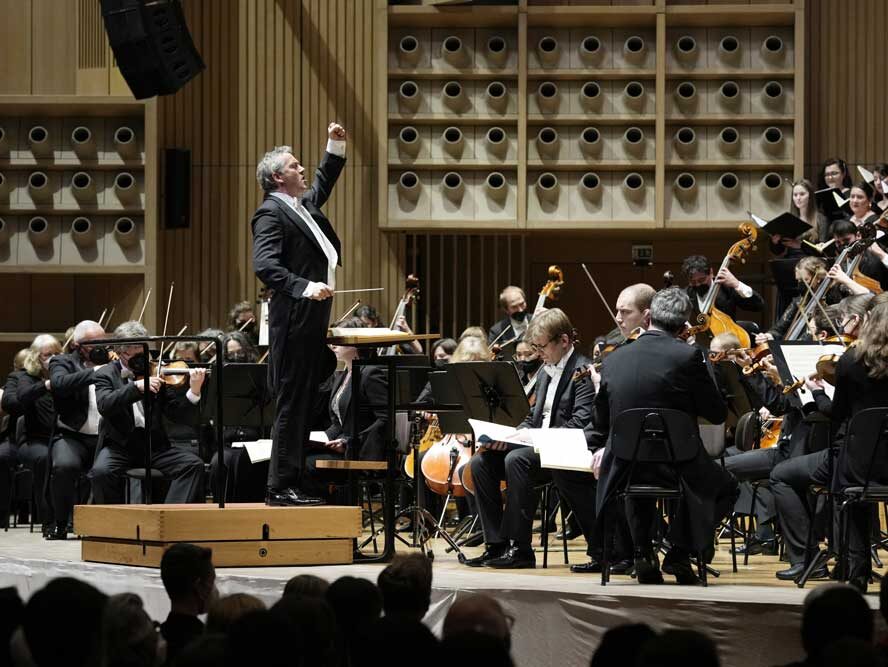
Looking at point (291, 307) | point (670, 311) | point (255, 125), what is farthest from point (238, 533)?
point (255, 125)

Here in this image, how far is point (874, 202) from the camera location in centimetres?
766

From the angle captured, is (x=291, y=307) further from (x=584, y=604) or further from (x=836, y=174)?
(x=836, y=174)

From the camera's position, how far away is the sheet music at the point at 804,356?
16.3 feet

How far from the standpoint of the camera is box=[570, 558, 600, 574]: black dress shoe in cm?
526

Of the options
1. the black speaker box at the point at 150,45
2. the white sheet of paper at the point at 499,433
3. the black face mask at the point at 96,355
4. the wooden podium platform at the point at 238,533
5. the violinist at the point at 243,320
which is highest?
the black speaker box at the point at 150,45

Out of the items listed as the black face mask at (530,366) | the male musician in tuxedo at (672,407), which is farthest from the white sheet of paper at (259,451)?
the male musician in tuxedo at (672,407)

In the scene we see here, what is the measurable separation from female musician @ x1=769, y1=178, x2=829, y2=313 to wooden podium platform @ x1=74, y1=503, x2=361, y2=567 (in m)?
3.31

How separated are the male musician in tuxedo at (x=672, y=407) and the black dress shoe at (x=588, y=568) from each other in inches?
18.6

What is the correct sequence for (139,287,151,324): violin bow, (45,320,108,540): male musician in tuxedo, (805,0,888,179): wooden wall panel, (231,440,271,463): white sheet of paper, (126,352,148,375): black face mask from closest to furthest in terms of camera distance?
(231,440,271,463): white sheet of paper < (126,352,148,375): black face mask < (45,320,108,540): male musician in tuxedo < (139,287,151,324): violin bow < (805,0,888,179): wooden wall panel

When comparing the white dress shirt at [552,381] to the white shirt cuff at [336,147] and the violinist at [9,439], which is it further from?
the violinist at [9,439]

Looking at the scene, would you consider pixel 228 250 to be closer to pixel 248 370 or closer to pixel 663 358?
pixel 248 370

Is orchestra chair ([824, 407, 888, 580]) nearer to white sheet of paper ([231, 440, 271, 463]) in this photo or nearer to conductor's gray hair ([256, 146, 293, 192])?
conductor's gray hair ([256, 146, 293, 192])

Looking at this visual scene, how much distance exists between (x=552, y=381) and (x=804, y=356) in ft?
3.57

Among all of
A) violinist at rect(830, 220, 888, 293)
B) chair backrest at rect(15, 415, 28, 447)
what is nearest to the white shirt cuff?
violinist at rect(830, 220, 888, 293)
